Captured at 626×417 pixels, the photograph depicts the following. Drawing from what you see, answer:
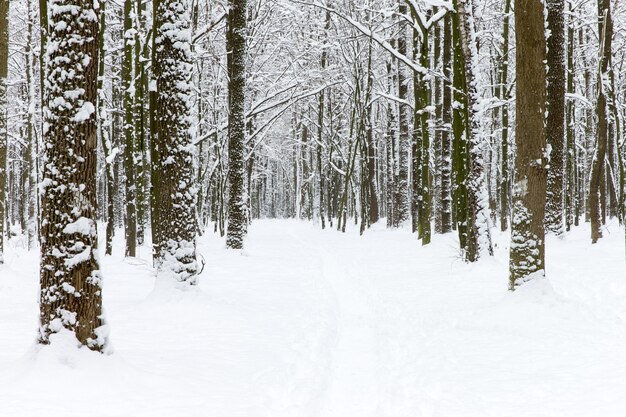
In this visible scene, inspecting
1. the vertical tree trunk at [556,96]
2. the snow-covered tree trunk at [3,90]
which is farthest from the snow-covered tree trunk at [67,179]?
the vertical tree trunk at [556,96]

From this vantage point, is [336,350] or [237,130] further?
[237,130]

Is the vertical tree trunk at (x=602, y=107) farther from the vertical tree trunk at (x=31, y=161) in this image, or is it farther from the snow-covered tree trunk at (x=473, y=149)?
the vertical tree trunk at (x=31, y=161)

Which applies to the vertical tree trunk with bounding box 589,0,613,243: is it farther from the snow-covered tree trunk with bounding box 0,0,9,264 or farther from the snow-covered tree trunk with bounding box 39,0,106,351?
the snow-covered tree trunk with bounding box 0,0,9,264

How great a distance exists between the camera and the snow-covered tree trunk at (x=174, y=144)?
798 centimetres

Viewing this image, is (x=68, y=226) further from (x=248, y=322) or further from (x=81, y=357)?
(x=248, y=322)

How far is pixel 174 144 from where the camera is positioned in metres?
7.99

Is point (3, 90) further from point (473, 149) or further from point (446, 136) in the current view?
point (446, 136)

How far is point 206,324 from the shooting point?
22.7 feet

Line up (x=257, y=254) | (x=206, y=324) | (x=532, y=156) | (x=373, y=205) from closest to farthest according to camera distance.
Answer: (x=206, y=324) < (x=532, y=156) < (x=257, y=254) < (x=373, y=205)

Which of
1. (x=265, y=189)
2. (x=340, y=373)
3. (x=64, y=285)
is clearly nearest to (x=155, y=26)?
(x=64, y=285)

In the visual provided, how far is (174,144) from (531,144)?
556cm

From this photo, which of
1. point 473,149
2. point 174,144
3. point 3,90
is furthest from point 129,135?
point 473,149

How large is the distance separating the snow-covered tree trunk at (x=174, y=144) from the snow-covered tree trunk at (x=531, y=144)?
17.1ft

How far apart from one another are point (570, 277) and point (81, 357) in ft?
30.5
